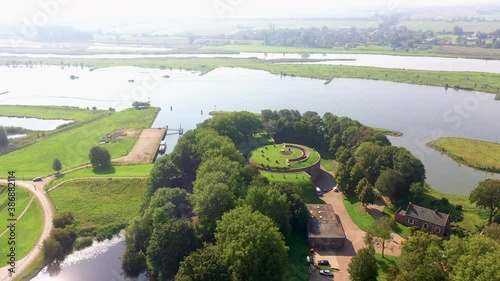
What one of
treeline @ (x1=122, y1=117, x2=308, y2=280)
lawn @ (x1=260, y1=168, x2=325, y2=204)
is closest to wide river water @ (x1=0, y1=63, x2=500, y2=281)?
treeline @ (x1=122, y1=117, x2=308, y2=280)

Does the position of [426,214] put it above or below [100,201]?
above

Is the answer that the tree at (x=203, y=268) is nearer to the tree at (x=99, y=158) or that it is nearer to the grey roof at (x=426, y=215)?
→ the grey roof at (x=426, y=215)

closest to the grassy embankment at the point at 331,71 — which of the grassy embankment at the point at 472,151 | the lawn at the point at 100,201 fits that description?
the grassy embankment at the point at 472,151

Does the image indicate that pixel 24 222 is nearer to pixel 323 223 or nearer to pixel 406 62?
pixel 323 223

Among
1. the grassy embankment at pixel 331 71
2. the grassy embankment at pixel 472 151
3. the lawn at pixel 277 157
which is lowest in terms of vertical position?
the grassy embankment at pixel 472 151

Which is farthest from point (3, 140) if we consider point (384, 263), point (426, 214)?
point (426, 214)
